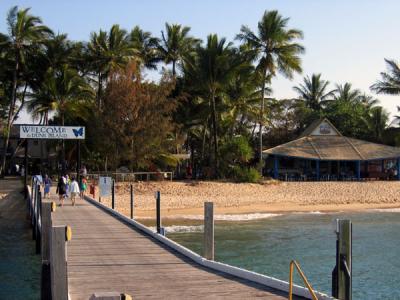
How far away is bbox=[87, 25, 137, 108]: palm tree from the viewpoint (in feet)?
166

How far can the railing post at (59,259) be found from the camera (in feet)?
25.5

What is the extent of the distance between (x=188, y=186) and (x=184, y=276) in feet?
98.0

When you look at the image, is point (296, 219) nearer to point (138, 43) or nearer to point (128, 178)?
point (128, 178)

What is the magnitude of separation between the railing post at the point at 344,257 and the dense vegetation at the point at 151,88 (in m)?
34.2

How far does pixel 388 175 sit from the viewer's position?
1982 inches

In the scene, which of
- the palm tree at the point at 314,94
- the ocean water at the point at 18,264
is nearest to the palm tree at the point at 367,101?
the palm tree at the point at 314,94

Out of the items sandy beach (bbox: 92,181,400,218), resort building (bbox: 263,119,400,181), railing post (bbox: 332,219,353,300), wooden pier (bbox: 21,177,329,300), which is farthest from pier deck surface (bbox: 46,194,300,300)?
resort building (bbox: 263,119,400,181)

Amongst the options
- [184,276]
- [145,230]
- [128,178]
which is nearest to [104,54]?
[128,178]

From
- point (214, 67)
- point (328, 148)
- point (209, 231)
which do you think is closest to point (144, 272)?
point (209, 231)

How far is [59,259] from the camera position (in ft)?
25.5

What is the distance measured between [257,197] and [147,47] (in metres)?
21.5

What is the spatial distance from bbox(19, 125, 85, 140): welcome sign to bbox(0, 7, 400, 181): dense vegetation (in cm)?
833

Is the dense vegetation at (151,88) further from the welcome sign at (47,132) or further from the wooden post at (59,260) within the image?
the wooden post at (59,260)

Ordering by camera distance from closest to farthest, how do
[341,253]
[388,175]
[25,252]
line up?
[341,253] < [25,252] < [388,175]
